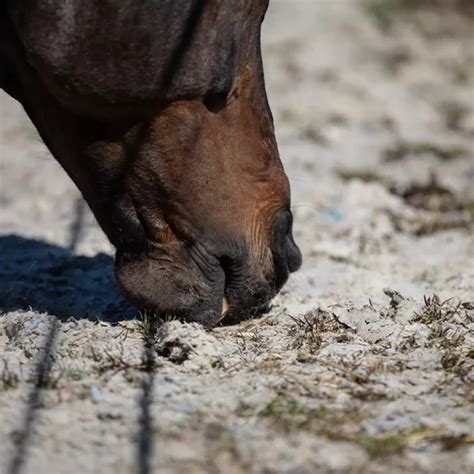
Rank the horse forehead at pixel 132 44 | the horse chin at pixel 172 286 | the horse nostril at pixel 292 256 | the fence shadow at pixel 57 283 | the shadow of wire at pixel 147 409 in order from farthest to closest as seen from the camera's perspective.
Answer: the fence shadow at pixel 57 283 → the horse nostril at pixel 292 256 → the horse chin at pixel 172 286 → the horse forehead at pixel 132 44 → the shadow of wire at pixel 147 409

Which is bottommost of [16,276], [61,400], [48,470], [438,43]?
[48,470]

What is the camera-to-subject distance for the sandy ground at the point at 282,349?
10.0 feet

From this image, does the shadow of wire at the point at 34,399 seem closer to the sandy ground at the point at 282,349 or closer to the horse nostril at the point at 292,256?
the sandy ground at the point at 282,349

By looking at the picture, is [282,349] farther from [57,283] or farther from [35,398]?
[57,283]

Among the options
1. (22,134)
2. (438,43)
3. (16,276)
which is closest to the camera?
(16,276)

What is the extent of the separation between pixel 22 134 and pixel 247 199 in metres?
5.01

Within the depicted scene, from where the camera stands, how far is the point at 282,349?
383 centimetres

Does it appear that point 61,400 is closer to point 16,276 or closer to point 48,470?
point 48,470

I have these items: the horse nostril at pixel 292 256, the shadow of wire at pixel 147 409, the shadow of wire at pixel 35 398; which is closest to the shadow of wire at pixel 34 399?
the shadow of wire at pixel 35 398

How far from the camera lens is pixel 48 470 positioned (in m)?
2.92

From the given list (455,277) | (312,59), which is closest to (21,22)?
(455,277)

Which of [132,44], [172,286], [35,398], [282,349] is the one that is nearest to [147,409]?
[35,398]

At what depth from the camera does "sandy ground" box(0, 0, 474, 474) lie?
120 inches

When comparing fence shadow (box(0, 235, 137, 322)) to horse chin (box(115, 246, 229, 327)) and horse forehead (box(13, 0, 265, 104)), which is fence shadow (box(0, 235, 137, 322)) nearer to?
horse chin (box(115, 246, 229, 327))
